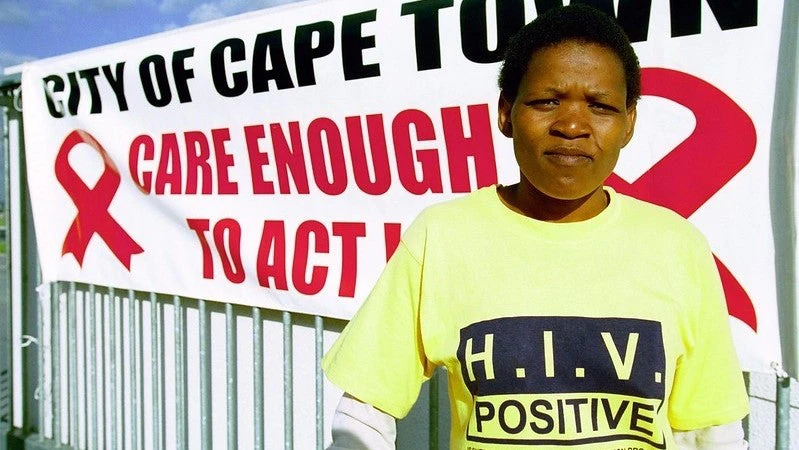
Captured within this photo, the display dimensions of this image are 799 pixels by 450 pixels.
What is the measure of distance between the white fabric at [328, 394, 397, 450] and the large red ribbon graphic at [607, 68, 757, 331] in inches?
40.9

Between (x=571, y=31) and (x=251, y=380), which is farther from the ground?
(x=571, y=31)

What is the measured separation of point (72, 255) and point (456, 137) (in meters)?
2.18

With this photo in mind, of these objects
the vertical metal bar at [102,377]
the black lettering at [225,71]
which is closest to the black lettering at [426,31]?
the black lettering at [225,71]

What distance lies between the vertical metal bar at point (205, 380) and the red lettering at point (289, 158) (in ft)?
2.33

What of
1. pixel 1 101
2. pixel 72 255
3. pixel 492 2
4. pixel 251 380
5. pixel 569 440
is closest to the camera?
pixel 569 440

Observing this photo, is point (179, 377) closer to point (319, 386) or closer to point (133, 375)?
point (133, 375)

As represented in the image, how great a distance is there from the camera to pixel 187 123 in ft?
9.96

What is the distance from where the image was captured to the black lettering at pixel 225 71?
2799mm

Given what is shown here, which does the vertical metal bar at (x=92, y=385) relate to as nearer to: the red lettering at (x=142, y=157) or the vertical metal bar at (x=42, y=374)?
the vertical metal bar at (x=42, y=374)

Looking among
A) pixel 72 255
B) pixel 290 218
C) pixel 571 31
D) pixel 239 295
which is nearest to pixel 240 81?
pixel 290 218

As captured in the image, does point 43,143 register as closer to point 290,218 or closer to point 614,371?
point 290,218

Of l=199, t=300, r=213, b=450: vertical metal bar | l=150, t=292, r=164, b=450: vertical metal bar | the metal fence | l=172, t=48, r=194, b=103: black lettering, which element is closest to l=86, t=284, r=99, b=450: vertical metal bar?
the metal fence

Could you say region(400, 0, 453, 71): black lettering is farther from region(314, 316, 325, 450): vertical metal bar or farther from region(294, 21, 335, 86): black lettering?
region(314, 316, 325, 450): vertical metal bar

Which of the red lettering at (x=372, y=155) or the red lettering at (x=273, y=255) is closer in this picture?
the red lettering at (x=372, y=155)
